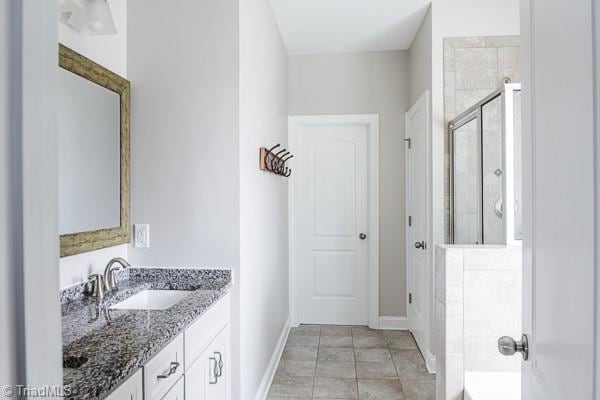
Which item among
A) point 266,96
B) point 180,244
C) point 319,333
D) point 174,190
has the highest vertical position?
point 266,96

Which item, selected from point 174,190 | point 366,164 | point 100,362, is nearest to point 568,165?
point 100,362

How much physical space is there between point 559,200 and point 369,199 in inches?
133

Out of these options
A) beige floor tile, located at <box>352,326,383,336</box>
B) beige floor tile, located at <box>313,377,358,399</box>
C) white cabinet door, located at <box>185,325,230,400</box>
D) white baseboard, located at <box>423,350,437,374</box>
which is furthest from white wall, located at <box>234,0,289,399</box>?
white baseboard, located at <box>423,350,437,374</box>

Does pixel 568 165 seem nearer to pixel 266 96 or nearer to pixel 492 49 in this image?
pixel 266 96

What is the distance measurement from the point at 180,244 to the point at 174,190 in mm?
286

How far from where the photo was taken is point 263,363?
8.98ft

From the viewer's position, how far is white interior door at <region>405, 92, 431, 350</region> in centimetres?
326

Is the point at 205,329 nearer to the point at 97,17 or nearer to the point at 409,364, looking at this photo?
the point at 97,17

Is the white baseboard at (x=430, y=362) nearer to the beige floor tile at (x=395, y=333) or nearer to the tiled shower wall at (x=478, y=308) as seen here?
the beige floor tile at (x=395, y=333)

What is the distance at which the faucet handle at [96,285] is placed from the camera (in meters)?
1.77

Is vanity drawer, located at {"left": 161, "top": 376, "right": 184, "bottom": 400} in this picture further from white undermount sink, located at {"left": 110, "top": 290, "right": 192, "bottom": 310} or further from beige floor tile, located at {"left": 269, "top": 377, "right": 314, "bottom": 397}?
beige floor tile, located at {"left": 269, "top": 377, "right": 314, "bottom": 397}

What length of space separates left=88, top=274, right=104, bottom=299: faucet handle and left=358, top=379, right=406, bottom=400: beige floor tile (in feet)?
5.86

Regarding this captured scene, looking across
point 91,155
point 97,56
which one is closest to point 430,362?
point 91,155

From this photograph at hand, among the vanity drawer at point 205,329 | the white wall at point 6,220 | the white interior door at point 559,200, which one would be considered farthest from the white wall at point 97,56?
the white interior door at point 559,200
